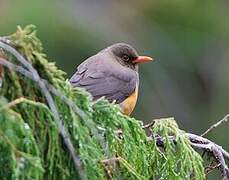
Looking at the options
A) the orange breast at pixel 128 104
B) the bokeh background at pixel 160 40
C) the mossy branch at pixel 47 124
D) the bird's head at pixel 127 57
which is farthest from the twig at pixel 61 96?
the bokeh background at pixel 160 40

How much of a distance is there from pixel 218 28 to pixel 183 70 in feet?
3.75

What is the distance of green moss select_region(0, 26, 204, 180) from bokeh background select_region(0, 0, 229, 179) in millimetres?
9956

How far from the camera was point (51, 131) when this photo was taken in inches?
104

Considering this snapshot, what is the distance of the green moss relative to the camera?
248cm

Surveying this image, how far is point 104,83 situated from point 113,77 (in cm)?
23

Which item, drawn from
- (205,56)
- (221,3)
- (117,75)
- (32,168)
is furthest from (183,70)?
(32,168)

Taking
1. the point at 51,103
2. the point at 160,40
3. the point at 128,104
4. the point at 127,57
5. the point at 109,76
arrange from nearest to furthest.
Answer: the point at 51,103 → the point at 128,104 → the point at 109,76 → the point at 127,57 → the point at 160,40

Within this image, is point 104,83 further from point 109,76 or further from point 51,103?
point 51,103

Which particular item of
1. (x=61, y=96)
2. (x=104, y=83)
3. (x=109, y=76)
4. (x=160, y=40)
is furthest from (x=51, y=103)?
(x=160, y=40)

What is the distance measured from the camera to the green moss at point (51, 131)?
2.48 metres

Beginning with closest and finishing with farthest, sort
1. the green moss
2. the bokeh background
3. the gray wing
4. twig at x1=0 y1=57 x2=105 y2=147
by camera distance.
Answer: the green moss, twig at x1=0 y1=57 x2=105 y2=147, the gray wing, the bokeh background

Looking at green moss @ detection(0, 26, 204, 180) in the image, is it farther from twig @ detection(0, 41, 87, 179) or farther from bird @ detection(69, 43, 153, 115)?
bird @ detection(69, 43, 153, 115)

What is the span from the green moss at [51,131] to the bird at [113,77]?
9.19 feet

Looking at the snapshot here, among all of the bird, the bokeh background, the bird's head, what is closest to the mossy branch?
the bird
